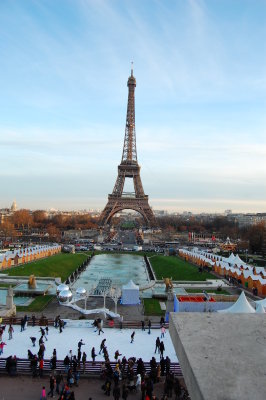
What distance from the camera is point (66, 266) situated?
4516cm

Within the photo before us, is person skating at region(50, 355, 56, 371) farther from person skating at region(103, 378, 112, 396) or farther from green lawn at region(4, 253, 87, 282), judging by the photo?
green lawn at region(4, 253, 87, 282)

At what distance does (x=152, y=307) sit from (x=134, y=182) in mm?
76273

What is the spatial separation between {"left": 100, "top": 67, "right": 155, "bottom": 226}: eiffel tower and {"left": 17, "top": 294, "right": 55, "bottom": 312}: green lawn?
6803 centimetres

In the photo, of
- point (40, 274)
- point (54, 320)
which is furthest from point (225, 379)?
point (40, 274)

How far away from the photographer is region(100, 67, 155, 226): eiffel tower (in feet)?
323

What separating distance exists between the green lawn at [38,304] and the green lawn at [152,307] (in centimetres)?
742

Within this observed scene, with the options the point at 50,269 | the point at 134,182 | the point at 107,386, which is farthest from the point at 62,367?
the point at 134,182

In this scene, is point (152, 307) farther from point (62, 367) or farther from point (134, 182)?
point (134, 182)

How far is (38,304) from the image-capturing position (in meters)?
25.9

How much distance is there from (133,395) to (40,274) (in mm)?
28550

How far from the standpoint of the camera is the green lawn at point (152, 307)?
24234 millimetres

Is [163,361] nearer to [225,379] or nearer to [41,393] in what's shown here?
[41,393]

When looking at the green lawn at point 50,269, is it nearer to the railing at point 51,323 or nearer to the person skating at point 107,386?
the railing at point 51,323

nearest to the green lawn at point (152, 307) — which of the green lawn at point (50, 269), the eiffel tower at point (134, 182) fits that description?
the green lawn at point (50, 269)
